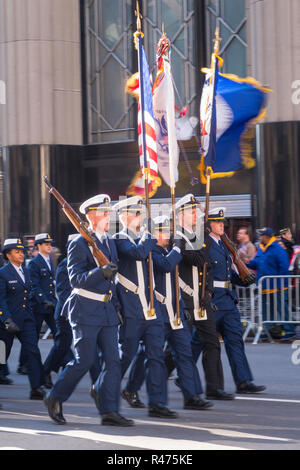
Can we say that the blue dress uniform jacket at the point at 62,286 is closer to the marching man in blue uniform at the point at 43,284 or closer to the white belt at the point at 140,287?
the marching man in blue uniform at the point at 43,284

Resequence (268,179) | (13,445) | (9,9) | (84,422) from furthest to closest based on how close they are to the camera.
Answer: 1. (9,9)
2. (268,179)
3. (84,422)
4. (13,445)

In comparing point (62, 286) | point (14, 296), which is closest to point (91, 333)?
point (62, 286)

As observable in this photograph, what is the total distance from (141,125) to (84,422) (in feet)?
9.55

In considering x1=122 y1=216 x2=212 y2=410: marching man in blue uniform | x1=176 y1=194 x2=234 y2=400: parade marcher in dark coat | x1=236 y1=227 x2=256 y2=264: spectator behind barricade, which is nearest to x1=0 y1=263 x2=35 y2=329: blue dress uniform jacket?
x1=122 y1=216 x2=212 y2=410: marching man in blue uniform

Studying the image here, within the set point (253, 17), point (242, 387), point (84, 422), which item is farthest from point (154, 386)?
point (253, 17)

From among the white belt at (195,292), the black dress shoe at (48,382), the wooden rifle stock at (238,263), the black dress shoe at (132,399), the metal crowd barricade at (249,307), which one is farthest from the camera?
the metal crowd barricade at (249,307)

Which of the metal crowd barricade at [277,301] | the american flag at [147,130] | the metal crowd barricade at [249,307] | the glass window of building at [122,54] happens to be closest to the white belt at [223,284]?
the american flag at [147,130]

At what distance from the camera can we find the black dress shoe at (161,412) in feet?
26.9

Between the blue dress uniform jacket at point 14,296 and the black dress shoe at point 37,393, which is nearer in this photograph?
the black dress shoe at point 37,393

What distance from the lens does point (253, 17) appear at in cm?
1738

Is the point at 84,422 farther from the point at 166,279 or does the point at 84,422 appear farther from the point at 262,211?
the point at 262,211

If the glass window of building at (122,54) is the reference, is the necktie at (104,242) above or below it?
below

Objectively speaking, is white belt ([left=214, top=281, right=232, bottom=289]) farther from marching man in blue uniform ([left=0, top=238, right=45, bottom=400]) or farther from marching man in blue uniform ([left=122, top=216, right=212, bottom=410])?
marching man in blue uniform ([left=0, top=238, right=45, bottom=400])

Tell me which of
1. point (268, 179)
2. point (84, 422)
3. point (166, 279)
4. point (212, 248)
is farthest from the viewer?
point (268, 179)
